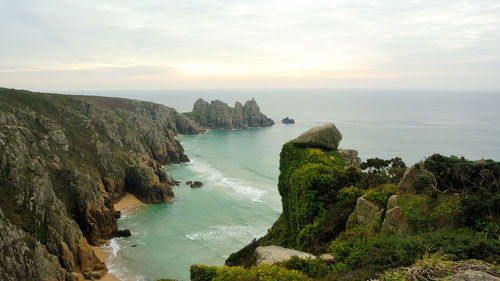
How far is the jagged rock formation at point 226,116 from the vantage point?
148m

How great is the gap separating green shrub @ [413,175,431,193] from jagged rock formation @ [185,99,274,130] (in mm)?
134193

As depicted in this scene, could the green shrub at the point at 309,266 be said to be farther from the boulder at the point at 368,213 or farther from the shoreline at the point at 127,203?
the shoreline at the point at 127,203

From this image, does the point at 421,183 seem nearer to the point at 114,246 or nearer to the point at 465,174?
the point at 465,174

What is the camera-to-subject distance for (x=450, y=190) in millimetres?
14312

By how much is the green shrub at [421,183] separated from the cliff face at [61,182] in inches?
1202

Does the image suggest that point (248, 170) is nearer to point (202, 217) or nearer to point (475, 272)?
point (202, 217)

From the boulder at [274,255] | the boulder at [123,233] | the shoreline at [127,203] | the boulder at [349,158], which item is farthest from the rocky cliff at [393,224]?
the shoreline at [127,203]

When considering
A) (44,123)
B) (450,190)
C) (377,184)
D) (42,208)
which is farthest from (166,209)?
(450,190)

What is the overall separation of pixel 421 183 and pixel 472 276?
7.65 meters

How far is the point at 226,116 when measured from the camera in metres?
150

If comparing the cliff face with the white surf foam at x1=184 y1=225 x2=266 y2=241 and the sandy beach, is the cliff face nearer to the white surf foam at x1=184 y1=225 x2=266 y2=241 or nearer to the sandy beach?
the sandy beach

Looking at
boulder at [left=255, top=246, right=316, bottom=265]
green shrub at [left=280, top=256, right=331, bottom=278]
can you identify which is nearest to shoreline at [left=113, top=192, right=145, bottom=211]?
boulder at [left=255, top=246, right=316, bottom=265]

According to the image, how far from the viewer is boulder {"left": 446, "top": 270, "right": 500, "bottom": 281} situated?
7.17 metres

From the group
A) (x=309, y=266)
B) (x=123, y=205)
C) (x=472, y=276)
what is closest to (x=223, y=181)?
(x=123, y=205)
